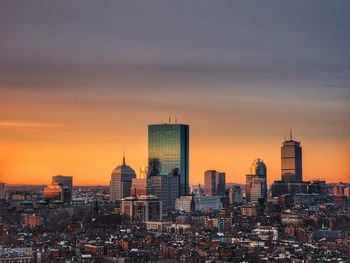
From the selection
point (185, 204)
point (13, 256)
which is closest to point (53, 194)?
point (185, 204)

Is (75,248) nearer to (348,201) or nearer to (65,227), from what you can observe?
(65,227)

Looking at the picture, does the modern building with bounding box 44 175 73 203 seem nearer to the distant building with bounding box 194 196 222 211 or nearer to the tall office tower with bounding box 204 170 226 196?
the tall office tower with bounding box 204 170 226 196

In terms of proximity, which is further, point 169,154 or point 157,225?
point 169,154

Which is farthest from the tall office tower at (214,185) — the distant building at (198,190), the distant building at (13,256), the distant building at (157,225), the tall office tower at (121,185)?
the distant building at (13,256)

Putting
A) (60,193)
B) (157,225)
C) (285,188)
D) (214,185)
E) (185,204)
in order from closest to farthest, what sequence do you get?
(157,225), (60,193), (214,185), (285,188), (185,204)

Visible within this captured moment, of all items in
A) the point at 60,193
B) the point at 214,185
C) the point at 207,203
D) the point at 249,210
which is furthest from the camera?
the point at 207,203

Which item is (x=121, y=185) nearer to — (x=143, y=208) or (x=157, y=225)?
(x=143, y=208)

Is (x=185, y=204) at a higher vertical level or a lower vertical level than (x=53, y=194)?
lower

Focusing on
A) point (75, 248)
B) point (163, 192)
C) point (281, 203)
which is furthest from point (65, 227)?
point (163, 192)
